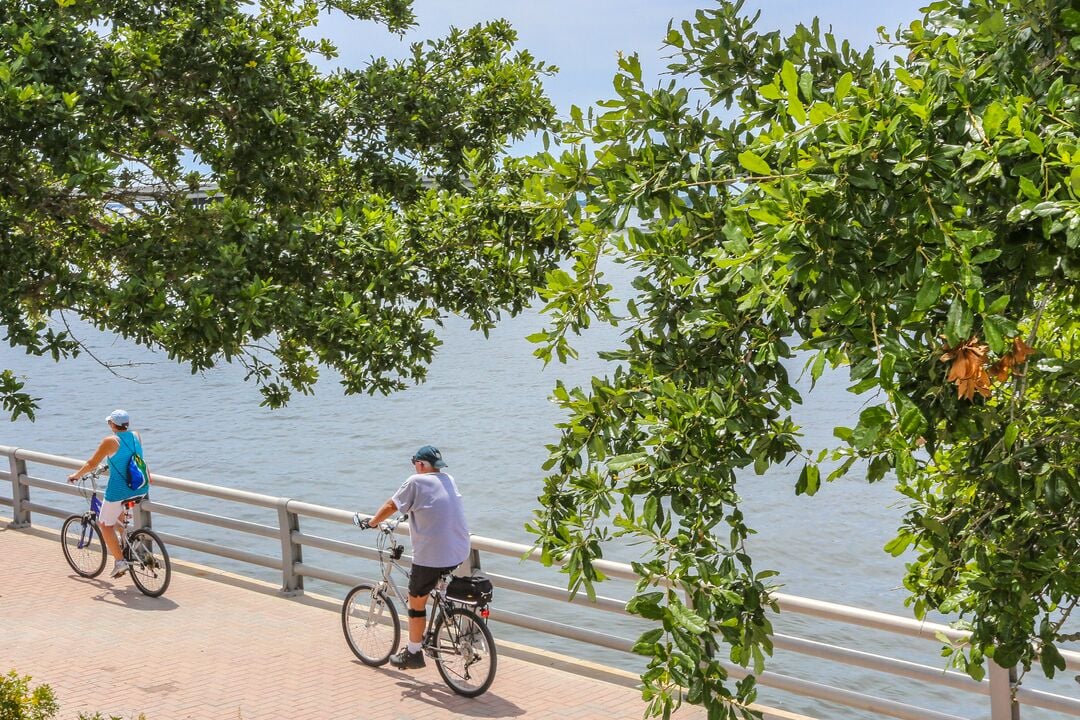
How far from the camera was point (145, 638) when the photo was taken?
1132 centimetres

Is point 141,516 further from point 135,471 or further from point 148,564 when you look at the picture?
point 148,564

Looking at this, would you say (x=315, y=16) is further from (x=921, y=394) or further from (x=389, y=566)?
(x=921, y=394)

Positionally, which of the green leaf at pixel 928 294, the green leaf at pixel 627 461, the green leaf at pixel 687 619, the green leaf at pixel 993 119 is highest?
the green leaf at pixel 993 119

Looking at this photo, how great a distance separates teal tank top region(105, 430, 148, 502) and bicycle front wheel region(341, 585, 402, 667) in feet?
12.0

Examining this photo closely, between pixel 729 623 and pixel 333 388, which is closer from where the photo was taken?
pixel 729 623

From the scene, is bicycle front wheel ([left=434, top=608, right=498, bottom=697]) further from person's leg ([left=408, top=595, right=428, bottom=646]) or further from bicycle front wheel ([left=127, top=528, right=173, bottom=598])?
bicycle front wheel ([left=127, top=528, right=173, bottom=598])

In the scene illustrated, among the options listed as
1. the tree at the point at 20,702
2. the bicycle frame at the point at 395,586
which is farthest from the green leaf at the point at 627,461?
the bicycle frame at the point at 395,586

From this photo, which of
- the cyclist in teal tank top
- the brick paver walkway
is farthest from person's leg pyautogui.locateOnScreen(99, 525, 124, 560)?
the brick paver walkway

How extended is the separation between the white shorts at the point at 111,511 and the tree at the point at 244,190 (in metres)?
3.76

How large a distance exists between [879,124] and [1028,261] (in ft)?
1.21

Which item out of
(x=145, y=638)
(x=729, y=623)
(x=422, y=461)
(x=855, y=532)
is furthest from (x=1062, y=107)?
(x=855, y=532)

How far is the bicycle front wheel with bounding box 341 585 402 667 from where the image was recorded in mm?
10281

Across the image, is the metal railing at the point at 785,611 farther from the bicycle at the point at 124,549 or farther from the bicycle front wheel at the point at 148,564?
the bicycle front wheel at the point at 148,564

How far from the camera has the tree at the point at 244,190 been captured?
765cm
